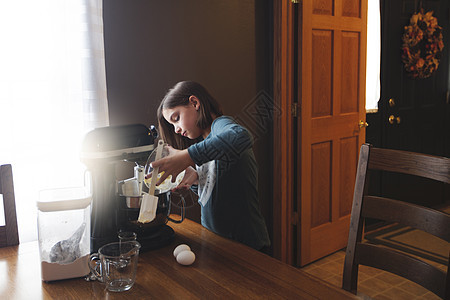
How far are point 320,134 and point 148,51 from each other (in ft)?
4.32

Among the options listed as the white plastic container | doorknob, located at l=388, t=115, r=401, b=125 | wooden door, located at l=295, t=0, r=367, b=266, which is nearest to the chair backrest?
the white plastic container

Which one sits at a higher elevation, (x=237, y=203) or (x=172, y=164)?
(x=172, y=164)

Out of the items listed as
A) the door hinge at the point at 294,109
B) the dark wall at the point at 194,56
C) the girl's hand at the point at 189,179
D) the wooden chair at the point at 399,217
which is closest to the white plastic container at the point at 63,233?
the girl's hand at the point at 189,179

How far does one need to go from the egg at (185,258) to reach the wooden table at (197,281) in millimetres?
12

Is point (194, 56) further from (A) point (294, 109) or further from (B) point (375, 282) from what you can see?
(B) point (375, 282)

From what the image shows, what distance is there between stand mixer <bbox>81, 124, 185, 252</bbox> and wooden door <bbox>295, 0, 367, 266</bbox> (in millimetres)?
1653

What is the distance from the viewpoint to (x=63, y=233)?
120 cm

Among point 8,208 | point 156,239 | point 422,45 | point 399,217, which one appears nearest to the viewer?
point 399,217

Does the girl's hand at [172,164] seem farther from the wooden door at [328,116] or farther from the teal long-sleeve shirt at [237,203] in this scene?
the wooden door at [328,116]

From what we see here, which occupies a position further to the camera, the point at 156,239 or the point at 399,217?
the point at 156,239

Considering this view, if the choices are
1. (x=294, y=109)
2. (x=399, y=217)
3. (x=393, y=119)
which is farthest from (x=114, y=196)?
(x=393, y=119)

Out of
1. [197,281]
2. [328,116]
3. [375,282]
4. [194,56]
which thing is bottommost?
[375,282]

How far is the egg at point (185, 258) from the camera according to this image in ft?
3.98

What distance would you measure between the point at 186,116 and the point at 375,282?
1772mm
